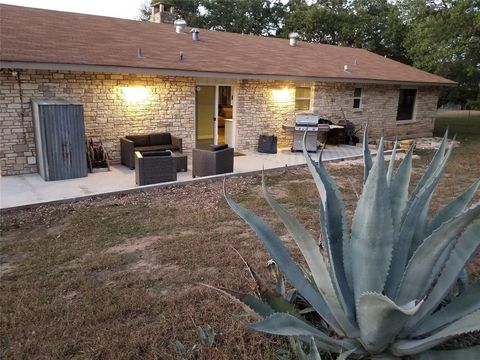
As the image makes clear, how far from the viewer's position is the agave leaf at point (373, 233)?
5.62 feet

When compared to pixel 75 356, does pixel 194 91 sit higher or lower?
higher

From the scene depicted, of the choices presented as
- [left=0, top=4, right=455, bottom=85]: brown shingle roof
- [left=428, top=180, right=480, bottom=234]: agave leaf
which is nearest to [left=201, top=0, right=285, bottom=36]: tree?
[left=0, top=4, right=455, bottom=85]: brown shingle roof

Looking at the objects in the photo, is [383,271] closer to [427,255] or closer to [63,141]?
[427,255]

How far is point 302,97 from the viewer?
13.5 metres

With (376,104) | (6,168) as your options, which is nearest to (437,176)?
(6,168)

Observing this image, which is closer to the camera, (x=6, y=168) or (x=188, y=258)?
(x=188, y=258)

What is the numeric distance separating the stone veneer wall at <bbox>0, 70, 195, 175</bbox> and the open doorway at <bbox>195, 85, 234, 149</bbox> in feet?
5.45

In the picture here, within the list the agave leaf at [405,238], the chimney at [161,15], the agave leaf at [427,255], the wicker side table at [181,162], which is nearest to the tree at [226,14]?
the chimney at [161,15]

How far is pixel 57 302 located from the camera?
3529 mm

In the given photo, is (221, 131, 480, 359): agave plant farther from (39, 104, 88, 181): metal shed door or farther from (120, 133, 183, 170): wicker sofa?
(120, 133, 183, 170): wicker sofa

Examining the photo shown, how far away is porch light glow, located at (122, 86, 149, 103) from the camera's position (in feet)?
31.5

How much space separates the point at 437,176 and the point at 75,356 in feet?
9.07

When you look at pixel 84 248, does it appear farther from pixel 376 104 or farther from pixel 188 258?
pixel 376 104

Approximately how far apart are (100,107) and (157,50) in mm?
2787
